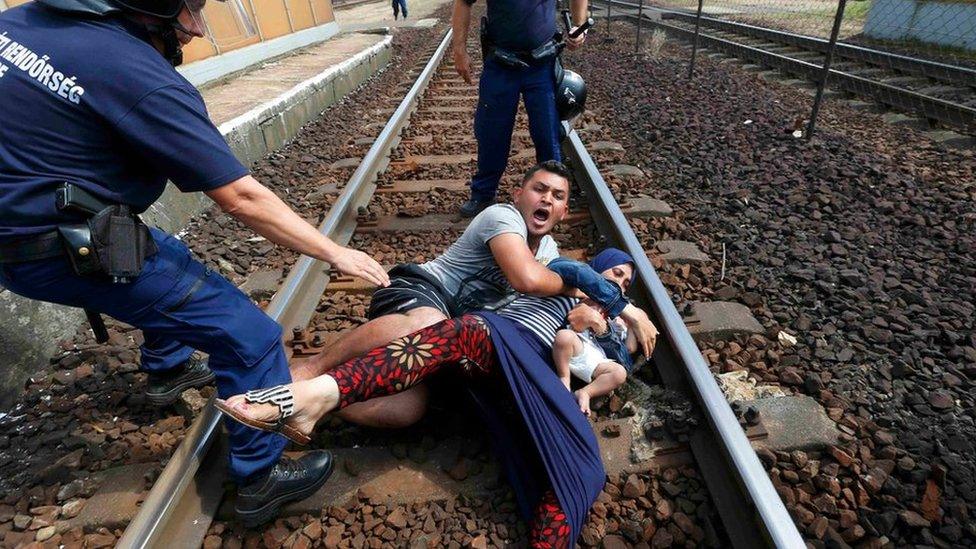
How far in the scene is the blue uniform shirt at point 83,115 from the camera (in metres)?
1.51

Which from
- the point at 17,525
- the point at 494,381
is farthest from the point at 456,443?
the point at 17,525

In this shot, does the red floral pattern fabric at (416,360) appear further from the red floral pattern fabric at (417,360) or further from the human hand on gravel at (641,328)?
the human hand on gravel at (641,328)

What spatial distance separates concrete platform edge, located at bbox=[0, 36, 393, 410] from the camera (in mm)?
2738

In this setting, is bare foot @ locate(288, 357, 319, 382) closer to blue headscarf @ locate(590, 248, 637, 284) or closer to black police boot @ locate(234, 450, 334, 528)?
black police boot @ locate(234, 450, 334, 528)

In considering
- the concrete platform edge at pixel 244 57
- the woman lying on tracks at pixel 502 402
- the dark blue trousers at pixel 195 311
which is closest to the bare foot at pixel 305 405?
the woman lying on tracks at pixel 502 402

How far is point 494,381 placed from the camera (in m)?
2.27

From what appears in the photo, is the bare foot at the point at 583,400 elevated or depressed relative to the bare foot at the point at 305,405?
depressed

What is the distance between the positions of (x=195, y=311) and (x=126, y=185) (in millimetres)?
444

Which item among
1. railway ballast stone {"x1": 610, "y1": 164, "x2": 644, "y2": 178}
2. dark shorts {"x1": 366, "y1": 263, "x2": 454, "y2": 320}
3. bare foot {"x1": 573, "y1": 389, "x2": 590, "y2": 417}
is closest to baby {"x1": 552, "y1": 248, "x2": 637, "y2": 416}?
bare foot {"x1": 573, "y1": 389, "x2": 590, "y2": 417}

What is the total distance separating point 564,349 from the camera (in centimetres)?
237

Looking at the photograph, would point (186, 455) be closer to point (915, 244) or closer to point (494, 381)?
point (494, 381)

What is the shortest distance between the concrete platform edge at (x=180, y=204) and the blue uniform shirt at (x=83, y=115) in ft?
4.85

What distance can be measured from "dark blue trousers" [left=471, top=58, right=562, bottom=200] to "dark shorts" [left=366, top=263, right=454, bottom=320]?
160 cm

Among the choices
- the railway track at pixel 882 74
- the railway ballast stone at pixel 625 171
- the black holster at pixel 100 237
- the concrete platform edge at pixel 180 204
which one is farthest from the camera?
the railway track at pixel 882 74
